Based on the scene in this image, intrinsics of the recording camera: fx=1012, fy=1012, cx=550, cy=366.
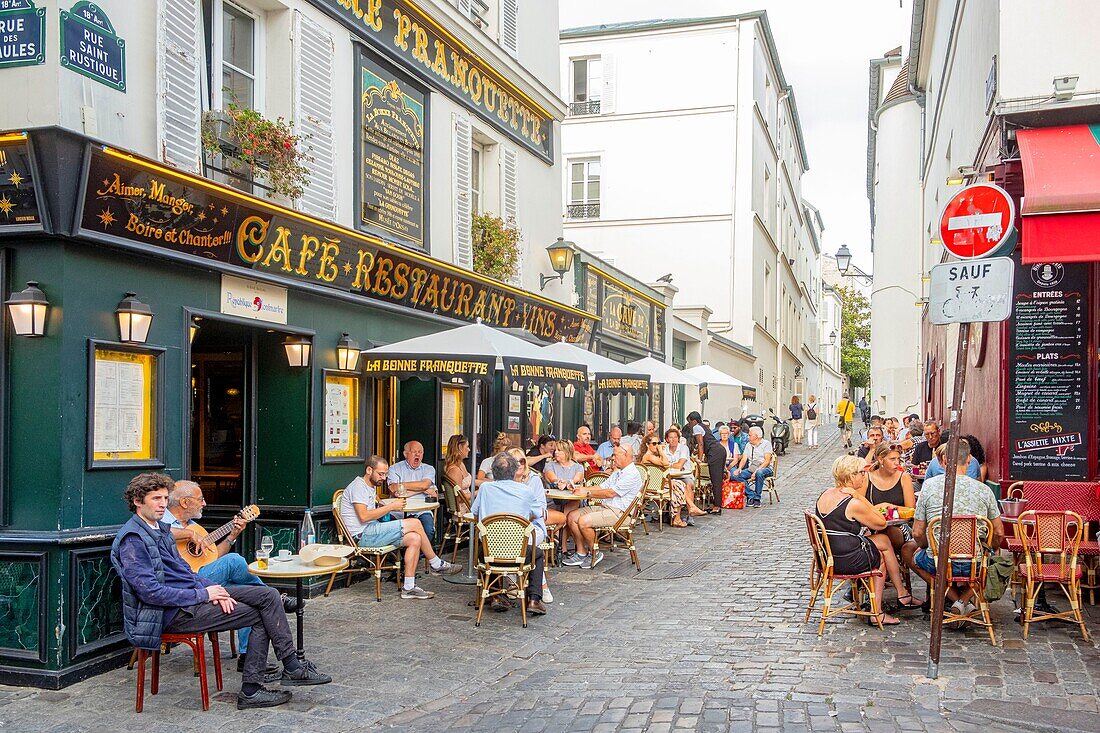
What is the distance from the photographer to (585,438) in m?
15.4

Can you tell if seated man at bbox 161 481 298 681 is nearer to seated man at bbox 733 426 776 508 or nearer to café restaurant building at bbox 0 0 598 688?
café restaurant building at bbox 0 0 598 688

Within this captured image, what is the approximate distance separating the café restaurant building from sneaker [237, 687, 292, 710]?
4.32 ft

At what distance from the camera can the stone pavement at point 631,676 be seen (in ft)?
18.7

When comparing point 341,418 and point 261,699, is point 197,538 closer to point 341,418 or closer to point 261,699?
point 261,699

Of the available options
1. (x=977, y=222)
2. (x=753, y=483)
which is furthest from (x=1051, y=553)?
(x=753, y=483)

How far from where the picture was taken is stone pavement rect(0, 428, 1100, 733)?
571cm

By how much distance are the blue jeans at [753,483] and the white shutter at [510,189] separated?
218 inches

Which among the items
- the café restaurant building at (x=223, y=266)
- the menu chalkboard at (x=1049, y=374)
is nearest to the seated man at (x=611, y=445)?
the café restaurant building at (x=223, y=266)

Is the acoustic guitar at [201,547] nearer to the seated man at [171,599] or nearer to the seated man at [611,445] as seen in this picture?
the seated man at [171,599]

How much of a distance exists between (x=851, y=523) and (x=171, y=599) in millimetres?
5000

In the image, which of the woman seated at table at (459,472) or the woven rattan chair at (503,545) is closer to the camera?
the woven rattan chair at (503,545)

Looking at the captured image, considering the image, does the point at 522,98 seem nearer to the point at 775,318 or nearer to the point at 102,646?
the point at 102,646

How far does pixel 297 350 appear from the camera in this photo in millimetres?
9500

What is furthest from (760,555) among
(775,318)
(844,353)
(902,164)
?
(844,353)
